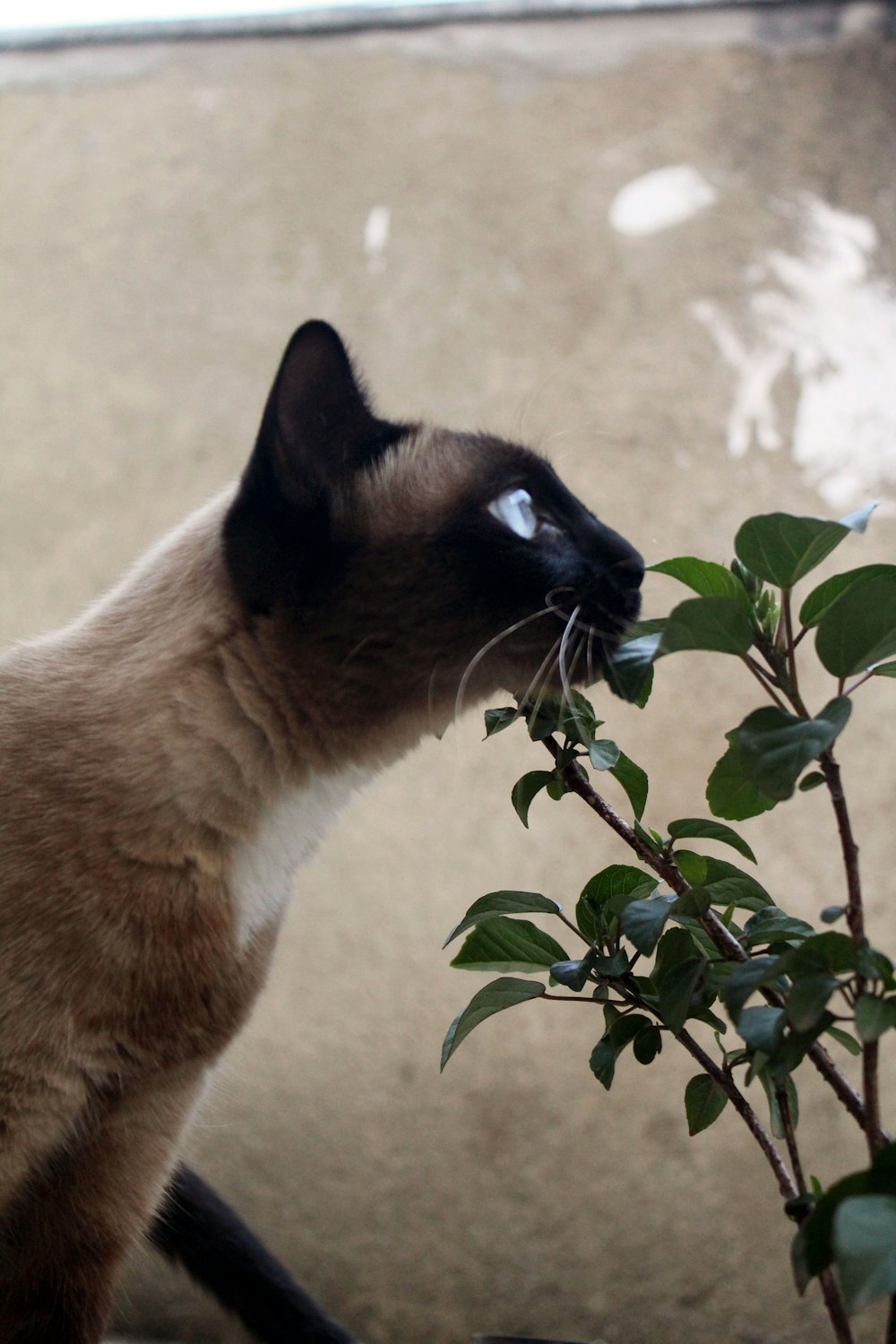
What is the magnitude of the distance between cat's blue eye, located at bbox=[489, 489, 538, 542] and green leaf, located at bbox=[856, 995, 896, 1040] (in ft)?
1.56

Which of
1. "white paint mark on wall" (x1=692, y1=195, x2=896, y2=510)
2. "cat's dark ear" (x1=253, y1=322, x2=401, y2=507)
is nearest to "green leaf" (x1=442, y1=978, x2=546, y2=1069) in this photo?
"cat's dark ear" (x1=253, y1=322, x2=401, y2=507)

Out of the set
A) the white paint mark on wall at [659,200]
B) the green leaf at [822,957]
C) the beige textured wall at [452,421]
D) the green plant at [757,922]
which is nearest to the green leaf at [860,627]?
the green plant at [757,922]

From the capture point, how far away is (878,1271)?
0.42 m

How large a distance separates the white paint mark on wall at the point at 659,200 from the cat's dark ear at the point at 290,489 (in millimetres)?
1172

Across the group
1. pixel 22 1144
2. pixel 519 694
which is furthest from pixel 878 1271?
pixel 22 1144

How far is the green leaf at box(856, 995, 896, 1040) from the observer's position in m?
0.53

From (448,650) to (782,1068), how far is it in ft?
1.44

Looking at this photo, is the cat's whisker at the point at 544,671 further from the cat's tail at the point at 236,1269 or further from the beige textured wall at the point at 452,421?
the beige textured wall at the point at 452,421

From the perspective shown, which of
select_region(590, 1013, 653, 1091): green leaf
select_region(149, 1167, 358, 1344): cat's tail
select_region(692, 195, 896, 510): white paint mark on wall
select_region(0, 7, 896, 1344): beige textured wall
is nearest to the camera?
select_region(590, 1013, 653, 1091): green leaf

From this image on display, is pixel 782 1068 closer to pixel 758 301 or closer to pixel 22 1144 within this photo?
pixel 22 1144

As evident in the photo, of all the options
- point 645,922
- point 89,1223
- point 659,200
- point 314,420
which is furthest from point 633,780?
point 659,200

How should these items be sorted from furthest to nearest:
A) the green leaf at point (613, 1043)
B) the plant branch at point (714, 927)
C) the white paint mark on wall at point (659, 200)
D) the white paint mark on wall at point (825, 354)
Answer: the white paint mark on wall at point (659, 200), the white paint mark on wall at point (825, 354), the green leaf at point (613, 1043), the plant branch at point (714, 927)

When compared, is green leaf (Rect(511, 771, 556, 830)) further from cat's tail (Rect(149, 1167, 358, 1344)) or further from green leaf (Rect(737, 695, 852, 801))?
cat's tail (Rect(149, 1167, 358, 1344))

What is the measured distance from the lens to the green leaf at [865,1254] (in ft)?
1.36
